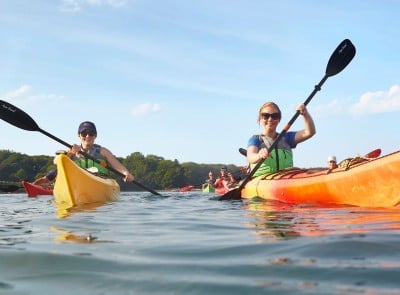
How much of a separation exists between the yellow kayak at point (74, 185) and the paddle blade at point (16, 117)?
154 cm

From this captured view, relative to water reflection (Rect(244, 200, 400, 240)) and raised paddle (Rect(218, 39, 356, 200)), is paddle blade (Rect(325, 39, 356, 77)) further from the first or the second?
water reflection (Rect(244, 200, 400, 240))

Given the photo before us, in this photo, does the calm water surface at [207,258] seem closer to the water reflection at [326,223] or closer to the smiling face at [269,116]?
the water reflection at [326,223]

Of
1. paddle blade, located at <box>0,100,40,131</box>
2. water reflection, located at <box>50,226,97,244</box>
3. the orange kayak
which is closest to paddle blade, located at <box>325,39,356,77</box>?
the orange kayak

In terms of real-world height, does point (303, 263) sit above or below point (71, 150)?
below

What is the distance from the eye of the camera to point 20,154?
2206 inches

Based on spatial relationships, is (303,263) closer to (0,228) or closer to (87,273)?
(87,273)

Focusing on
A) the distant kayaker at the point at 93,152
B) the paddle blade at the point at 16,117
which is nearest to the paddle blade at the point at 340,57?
the distant kayaker at the point at 93,152

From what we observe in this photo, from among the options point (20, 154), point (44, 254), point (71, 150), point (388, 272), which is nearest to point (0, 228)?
point (44, 254)

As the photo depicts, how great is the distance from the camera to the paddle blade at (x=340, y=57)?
8.34 m

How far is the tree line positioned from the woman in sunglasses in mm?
38162

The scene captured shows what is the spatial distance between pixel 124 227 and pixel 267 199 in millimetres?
3533

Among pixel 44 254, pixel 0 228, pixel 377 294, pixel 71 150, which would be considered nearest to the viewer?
pixel 377 294

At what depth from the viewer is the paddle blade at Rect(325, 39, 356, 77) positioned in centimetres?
834

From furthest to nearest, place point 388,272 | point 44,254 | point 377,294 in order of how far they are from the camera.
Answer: point 44,254 < point 388,272 < point 377,294
